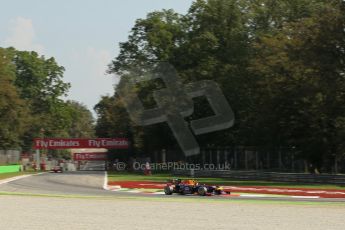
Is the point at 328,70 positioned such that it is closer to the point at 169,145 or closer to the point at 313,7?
the point at 313,7

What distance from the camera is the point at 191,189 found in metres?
24.5

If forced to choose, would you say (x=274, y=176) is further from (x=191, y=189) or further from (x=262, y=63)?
(x=262, y=63)

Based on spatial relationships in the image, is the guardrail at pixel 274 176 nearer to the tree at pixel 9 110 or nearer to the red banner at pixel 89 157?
the red banner at pixel 89 157

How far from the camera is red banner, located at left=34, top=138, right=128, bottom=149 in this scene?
61.8m

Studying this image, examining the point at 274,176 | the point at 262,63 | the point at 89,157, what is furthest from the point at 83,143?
the point at 274,176

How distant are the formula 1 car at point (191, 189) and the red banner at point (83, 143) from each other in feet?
123

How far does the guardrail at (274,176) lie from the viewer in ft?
107

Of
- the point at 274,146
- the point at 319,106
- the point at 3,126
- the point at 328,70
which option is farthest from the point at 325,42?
the point at 3,126

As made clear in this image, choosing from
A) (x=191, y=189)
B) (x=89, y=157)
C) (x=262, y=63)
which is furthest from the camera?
(x=89, y=157)

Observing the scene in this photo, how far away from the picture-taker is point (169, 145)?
62.4 meters

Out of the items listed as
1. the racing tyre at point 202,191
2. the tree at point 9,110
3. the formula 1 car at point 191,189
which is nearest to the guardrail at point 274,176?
the formula 1 car at point 191,189

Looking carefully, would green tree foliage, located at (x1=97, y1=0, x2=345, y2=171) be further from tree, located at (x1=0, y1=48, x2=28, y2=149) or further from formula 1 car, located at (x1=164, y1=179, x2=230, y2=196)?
formula 1 car, located at (x1=164, y1=179, x2=230, y2=196)

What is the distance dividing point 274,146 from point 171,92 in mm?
11519

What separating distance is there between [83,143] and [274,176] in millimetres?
31303
